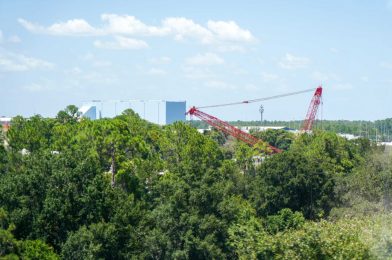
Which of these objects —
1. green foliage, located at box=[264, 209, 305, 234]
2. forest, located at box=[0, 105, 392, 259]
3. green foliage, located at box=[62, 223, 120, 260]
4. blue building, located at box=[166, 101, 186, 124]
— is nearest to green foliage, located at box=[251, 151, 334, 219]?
forest, located at box=[0, 105, 392, 259]

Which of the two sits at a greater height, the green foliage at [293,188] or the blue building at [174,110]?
the blue building at [174,110]

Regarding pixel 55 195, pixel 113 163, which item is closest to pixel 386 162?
pixel 113 163

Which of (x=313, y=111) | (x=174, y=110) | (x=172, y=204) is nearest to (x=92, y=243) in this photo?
(x=172, y=204)

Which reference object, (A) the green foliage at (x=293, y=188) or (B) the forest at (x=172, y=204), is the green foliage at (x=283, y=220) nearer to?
(B) the forest at (x=172, y=204)

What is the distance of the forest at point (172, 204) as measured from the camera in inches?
830

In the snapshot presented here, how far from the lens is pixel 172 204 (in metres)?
26.6

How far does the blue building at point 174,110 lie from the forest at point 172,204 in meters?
73.4

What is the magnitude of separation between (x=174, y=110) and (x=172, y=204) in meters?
91.5

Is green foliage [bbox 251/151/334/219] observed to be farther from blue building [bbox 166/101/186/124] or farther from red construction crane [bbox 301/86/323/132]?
blue building [bbox 166/101/186/124]

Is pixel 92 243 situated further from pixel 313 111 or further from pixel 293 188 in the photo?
pixel 313 111

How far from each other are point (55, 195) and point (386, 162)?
2130 cm

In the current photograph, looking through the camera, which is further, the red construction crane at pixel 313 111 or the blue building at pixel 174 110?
the blue building at pixel 174 110

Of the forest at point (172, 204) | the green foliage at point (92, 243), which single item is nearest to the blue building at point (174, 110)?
the forest at point (172, 204)

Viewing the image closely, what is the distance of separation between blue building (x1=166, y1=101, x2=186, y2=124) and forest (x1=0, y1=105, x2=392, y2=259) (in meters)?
73.4
